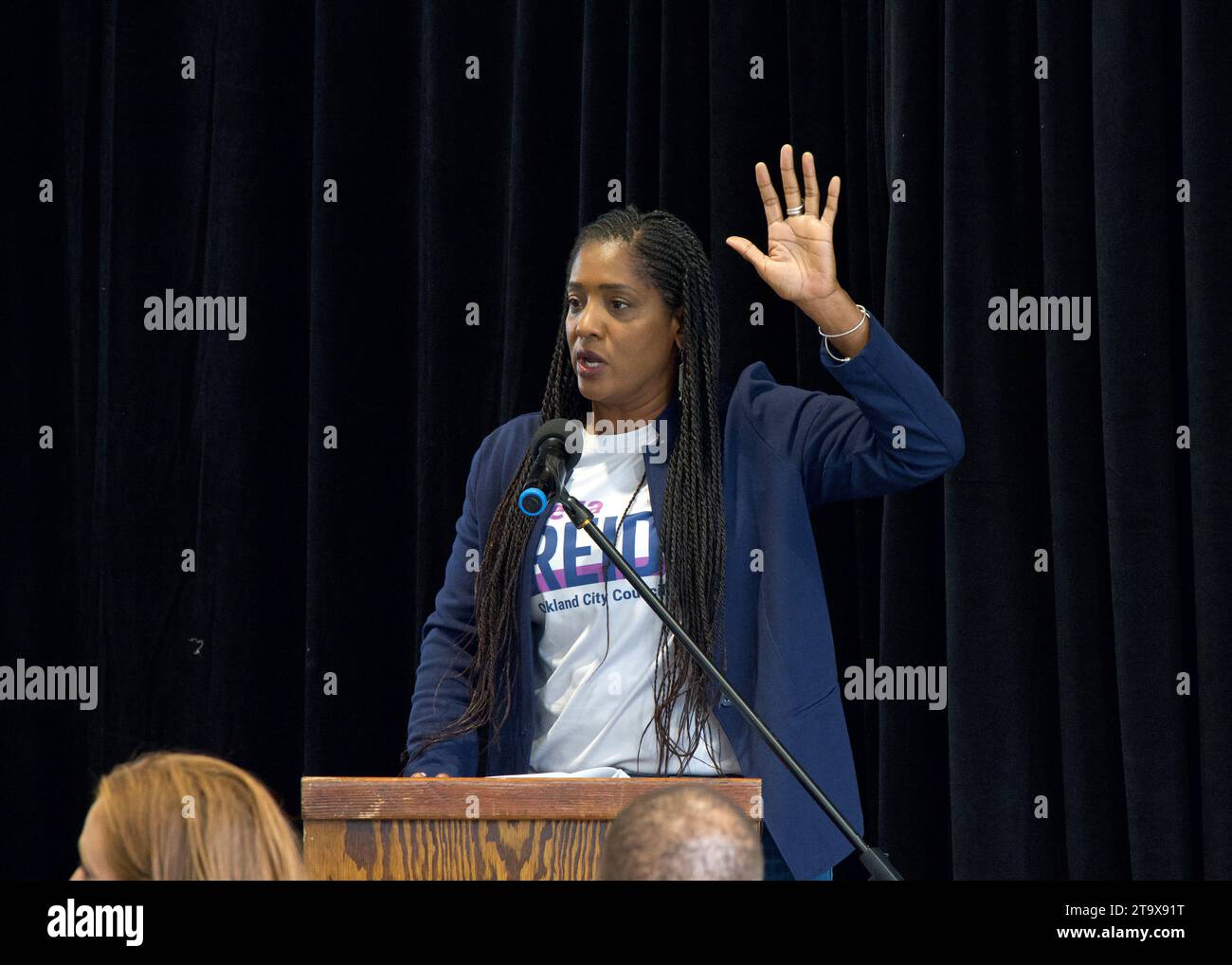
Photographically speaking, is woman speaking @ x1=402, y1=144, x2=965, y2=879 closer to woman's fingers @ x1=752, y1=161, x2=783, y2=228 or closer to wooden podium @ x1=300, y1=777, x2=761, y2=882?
woman's fingers @ x1=752, y1=161, x2=783, y2=228

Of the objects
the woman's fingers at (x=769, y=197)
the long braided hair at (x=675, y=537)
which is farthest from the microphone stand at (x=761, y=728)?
the woman's fingers at (x=769, y=197)

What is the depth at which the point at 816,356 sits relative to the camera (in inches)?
122

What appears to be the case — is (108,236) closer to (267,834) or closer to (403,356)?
(403,356)

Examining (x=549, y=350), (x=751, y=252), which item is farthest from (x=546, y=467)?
(x=549, y=350)

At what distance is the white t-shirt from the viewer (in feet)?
7.83

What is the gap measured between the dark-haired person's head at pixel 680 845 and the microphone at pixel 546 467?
85 cm

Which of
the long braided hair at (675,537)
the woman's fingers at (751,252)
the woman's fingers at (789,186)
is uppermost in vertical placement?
the woman's fingers at (789,186)

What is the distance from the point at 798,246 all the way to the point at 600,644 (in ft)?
2.15

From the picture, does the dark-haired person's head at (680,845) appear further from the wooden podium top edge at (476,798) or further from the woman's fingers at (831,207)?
the woman's fingers at (831,207)

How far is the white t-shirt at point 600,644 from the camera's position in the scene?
94.0 inches

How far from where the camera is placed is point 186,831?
124 centimetres
